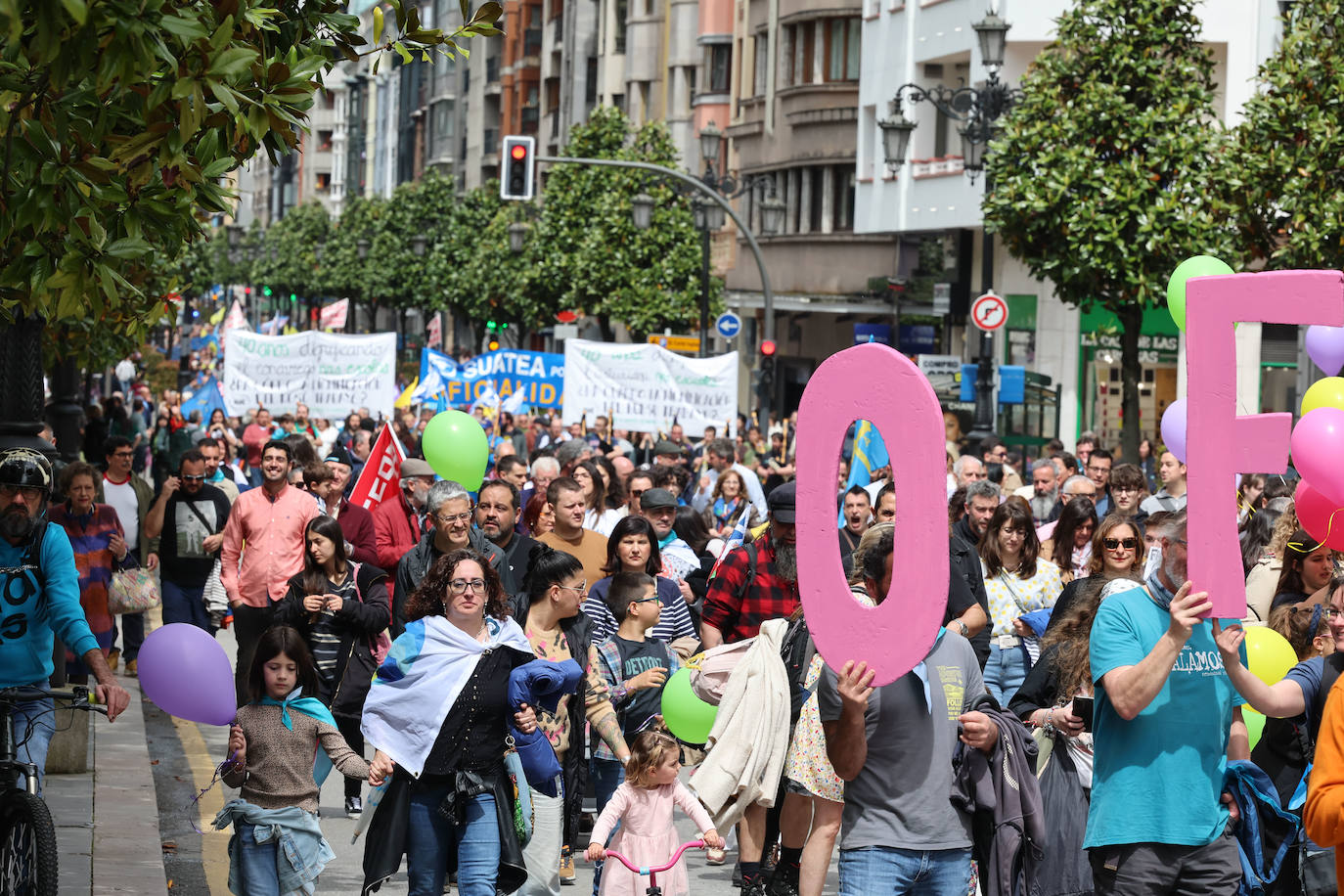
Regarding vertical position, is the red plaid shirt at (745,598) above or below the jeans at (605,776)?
above

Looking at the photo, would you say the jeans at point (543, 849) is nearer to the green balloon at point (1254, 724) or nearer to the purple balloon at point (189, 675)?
the purple balloon at point (189, 675)

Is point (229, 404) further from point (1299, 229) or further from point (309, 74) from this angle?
point (309, 74)

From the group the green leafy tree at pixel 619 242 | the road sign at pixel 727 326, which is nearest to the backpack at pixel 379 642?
the road sign at pixel 727 326

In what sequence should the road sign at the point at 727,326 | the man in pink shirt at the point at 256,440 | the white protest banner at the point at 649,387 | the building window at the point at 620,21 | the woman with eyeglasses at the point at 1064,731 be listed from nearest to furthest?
1. the woman with eyeglasses at the point at 1064,731
2. the man in pink shirt at the point at 256,440
3. the white protest banner at the point at 649,387
4. the road sign at the point at 727,326
5. the building window at the point at 620,21

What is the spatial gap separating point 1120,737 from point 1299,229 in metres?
16.6

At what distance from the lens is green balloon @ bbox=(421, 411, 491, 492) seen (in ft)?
40.3

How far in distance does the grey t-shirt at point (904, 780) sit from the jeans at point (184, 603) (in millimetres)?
8477

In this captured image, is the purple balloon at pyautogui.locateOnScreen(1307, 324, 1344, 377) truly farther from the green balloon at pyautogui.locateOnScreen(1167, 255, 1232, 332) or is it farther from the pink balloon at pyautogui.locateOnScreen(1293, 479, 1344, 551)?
the pink balloon at pyautogui.locateOnScreen(1293, 479, 1344, 551)

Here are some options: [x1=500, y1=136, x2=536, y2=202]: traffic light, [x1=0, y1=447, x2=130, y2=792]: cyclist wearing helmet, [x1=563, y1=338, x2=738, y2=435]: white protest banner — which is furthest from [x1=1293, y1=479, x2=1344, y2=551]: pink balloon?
Answer: [x1=500, y1=136, x2=536, y2=202]: traffic light

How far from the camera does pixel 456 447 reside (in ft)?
40.2

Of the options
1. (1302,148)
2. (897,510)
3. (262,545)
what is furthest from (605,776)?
(1302,148)

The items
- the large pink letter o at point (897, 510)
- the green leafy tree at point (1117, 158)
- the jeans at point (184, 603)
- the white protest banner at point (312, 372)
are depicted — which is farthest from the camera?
the white protest banner at point (312, 372)

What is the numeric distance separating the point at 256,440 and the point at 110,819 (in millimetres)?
13664

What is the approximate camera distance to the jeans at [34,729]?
7.30m
